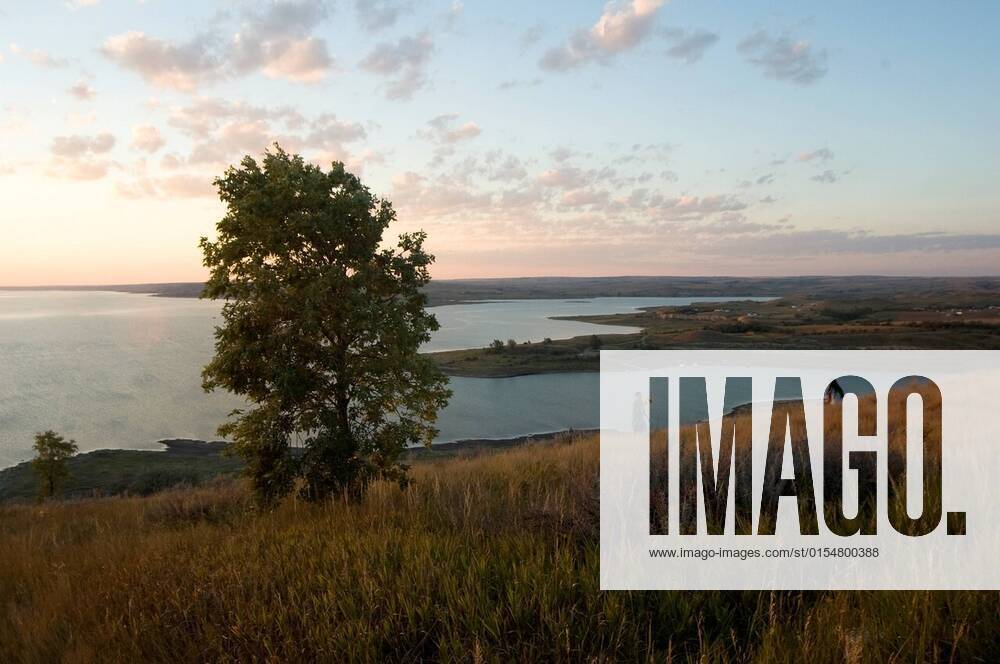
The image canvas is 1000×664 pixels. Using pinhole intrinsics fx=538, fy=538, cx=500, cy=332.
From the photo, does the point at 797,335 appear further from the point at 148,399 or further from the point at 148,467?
the point at 148,399

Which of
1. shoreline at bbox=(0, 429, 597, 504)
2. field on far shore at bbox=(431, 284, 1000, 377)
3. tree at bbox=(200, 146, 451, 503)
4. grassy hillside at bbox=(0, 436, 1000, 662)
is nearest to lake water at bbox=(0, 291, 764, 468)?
shoreline at bbox=(0, 429, 597, 504)

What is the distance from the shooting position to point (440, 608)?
321 cm

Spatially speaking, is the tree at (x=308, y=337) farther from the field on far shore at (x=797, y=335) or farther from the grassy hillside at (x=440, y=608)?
the field on far shore at (x=797, y=335)

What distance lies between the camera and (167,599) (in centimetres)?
404

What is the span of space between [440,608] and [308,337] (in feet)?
22.7

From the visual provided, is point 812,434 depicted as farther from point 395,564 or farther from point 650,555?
point 395,564

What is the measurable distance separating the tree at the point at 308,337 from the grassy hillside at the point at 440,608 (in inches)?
141

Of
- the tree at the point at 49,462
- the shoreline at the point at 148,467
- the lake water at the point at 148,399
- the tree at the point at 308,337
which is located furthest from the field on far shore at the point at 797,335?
the tree at the point at 308,337

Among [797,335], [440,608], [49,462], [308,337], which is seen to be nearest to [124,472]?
[49,462]

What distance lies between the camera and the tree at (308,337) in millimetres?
9008

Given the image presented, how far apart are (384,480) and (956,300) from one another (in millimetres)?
119863

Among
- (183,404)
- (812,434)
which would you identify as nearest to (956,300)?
(812,434)

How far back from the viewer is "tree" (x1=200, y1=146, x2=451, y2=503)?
901cm

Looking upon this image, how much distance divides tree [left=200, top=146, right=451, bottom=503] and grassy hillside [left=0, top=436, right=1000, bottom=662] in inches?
141
